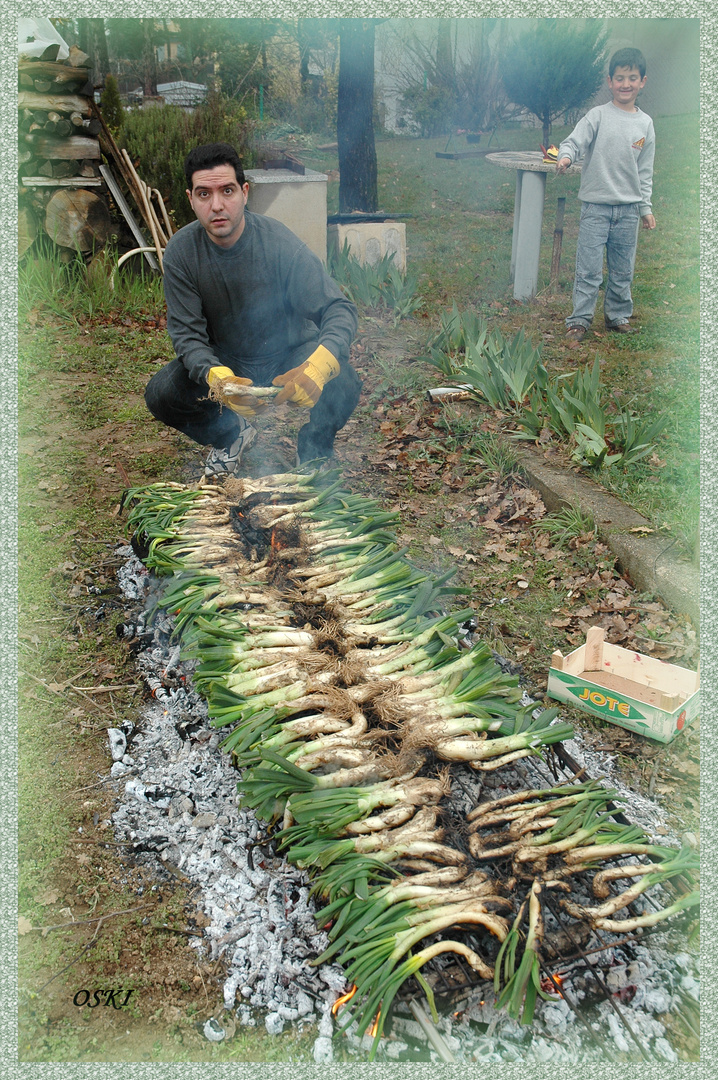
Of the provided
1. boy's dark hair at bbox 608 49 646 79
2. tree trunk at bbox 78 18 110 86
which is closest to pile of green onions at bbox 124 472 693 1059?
boy's dark hair at bbox 608 49 646 79

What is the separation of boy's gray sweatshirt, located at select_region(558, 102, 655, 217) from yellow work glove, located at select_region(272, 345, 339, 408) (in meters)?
3.32

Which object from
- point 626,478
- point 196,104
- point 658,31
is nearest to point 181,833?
point 658,31

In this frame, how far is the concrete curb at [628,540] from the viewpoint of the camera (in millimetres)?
3275

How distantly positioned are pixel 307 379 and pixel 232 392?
33 centimetres

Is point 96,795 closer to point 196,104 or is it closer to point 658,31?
point 658,31

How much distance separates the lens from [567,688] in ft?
9.30

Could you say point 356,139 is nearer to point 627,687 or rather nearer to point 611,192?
point 611,192

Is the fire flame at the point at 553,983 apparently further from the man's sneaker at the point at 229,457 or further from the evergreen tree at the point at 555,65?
the man's sneaker at the point at 229,457

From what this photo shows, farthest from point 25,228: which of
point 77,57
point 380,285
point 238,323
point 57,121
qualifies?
point 238,323

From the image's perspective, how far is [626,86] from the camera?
5008mm

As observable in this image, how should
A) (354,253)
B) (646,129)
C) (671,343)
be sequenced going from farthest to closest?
1. (354,253)
2. (671,343)
3. (646,129)

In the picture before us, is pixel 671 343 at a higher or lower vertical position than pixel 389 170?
lower

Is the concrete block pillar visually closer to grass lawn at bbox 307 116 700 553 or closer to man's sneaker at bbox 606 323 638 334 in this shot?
grass lawn at bbox 307 116 700 553

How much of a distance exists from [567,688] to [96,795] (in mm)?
1671
